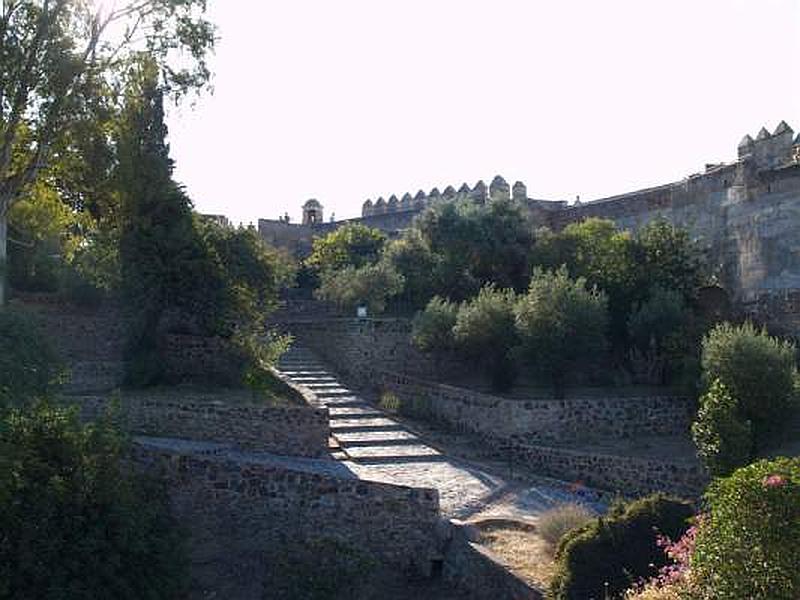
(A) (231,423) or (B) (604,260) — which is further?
(B) (604,260)

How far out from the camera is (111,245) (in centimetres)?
1809

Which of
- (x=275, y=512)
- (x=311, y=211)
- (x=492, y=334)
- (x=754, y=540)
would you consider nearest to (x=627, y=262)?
(x=492, y=334)

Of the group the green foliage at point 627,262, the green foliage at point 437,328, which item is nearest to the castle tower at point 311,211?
the green foliage at point 627,262

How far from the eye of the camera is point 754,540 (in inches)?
249

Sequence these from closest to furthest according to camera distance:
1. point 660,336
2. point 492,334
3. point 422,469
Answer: point 422,469, point 492,334, point 660,336

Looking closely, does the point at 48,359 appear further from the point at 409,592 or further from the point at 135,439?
the point at 409,592

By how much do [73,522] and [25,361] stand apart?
450cm

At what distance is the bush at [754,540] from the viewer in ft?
20.3

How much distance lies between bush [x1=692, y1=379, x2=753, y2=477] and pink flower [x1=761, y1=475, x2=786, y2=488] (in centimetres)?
652

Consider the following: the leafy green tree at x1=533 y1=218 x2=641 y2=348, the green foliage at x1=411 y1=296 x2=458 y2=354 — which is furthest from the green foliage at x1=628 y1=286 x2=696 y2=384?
the green foliage at x1=411 y1=296 x2=458 y2=354

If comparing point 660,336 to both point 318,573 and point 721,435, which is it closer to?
point 721,435

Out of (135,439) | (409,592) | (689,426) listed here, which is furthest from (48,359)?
(689,426)

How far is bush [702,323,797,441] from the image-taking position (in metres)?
13.9

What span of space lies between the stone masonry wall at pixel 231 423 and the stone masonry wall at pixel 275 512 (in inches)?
74.3
